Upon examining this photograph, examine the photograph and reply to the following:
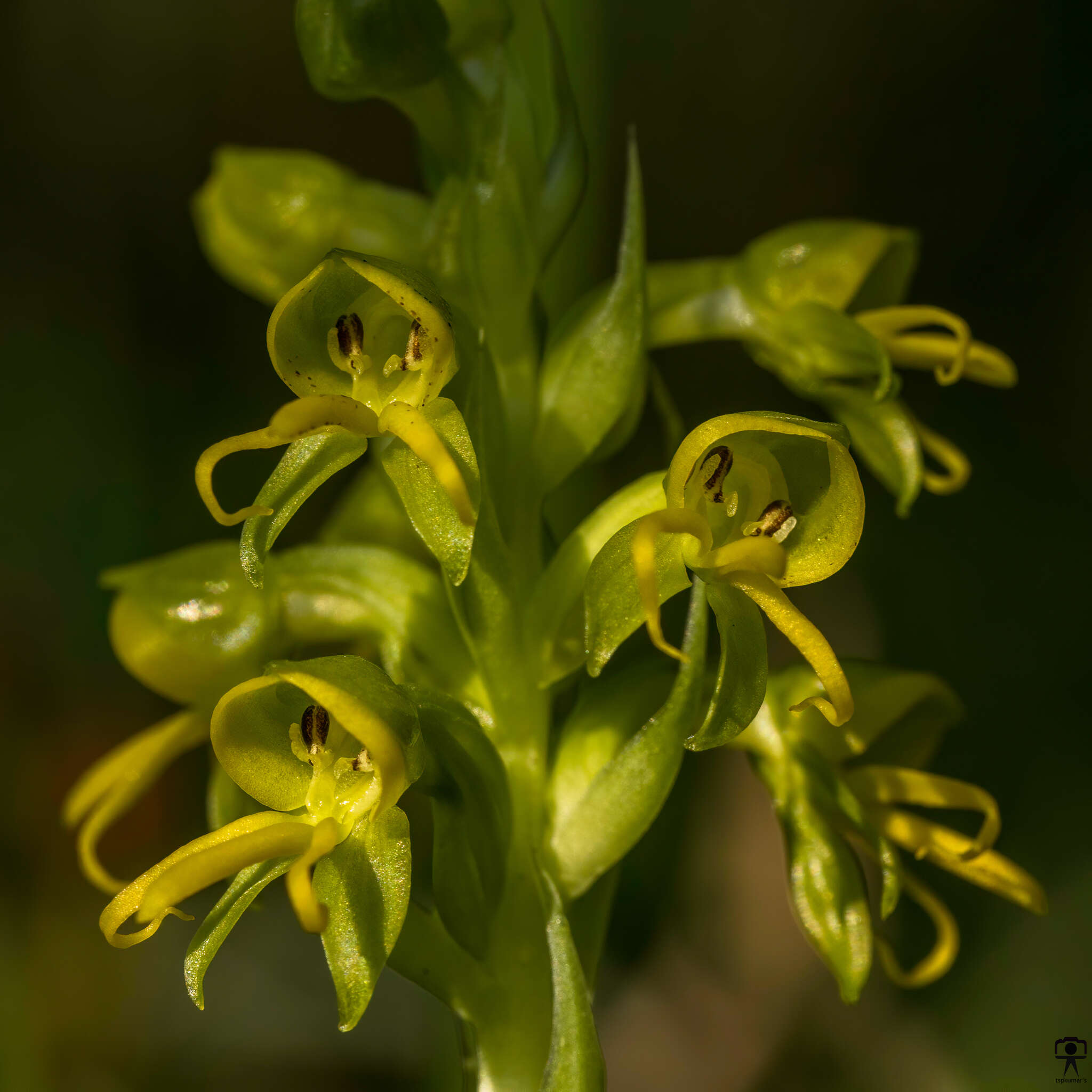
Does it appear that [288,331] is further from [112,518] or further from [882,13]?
[882,13]

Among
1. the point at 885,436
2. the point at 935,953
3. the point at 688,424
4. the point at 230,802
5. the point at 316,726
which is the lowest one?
the point at 688,424

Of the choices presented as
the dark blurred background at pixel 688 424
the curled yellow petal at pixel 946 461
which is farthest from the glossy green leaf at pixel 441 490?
the dark blurred background at pixel 688 424

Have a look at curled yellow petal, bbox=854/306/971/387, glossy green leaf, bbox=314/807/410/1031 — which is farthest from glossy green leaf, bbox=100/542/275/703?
curled yellow petal, bbox=854/306/971/387

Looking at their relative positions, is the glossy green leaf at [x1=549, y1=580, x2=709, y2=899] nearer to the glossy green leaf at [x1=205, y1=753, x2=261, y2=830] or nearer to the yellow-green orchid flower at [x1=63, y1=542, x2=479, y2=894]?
the yellow-green orchid flower at [x1=63, y1=542, x2=479, y2=894]

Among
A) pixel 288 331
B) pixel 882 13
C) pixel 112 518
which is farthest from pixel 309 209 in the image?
pixel 882 13

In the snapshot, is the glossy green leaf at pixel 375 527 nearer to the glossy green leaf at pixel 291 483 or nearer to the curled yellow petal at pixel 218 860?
the glossy green leaf at pixel 291 483

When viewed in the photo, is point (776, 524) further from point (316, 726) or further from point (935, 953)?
point (935, 953)

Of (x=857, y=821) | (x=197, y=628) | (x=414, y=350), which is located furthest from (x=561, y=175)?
(x=857, y=821)

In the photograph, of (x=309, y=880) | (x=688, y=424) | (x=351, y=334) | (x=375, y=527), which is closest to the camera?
(x=309, y=880)
